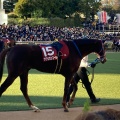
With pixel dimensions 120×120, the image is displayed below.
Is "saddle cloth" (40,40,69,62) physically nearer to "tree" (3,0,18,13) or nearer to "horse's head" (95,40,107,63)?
"horse's head" (95,40,107,63)

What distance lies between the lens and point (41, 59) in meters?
9.04

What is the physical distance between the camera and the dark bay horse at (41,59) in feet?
29.2

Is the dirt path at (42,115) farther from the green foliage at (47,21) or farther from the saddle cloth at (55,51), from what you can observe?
the green foliage at (47,21)

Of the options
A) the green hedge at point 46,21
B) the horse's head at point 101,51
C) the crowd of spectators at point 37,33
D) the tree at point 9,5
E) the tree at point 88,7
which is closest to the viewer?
the horse's head at point 101,51

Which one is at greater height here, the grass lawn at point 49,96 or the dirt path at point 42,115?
the dirt path at point 42,115

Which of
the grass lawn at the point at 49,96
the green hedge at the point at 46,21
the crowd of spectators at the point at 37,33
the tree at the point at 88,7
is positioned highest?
the tree at the point at 88,7

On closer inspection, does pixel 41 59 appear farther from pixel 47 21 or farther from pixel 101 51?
pixel 47 21

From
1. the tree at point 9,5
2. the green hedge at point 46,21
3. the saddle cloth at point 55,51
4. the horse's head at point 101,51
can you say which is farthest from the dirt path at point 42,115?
the tree at point 9,5

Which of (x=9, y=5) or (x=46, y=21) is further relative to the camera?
(x=9, y=5)

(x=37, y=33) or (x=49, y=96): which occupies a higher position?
(x=49, y=96)

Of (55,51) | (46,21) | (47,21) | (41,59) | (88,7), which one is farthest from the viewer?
(88,7)

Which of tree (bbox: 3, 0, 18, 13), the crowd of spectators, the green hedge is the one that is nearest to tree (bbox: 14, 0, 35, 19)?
the green hedge

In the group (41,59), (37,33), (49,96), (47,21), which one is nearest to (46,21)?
(47,21)

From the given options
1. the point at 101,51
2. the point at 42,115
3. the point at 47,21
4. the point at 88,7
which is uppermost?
the point at 101,51
